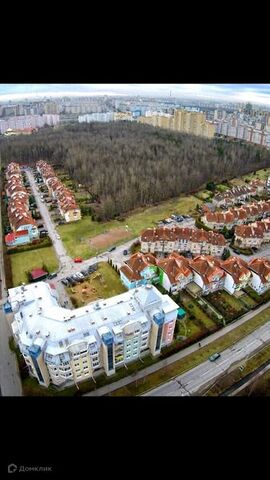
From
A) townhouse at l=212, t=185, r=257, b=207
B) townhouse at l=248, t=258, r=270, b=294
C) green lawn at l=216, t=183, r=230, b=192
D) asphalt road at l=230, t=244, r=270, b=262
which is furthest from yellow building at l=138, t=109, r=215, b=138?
townhouse at l=248, t=258, r=270, b=294

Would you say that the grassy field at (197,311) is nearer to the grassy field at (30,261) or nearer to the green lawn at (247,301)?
the green lawn at (247,301)

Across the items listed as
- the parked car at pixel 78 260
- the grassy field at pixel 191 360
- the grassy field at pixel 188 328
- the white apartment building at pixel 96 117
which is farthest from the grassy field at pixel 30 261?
the white apartment building at pixel 96 117

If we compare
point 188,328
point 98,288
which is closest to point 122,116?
point 98,288

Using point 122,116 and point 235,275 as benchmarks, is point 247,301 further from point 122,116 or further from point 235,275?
point 122,116

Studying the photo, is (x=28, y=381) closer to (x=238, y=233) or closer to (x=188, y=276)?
(x=188, y=276)

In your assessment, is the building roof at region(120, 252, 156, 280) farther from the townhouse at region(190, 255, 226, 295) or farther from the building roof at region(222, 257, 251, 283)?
the building roof at region(222, 257, 251, 283)
